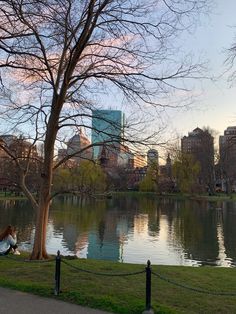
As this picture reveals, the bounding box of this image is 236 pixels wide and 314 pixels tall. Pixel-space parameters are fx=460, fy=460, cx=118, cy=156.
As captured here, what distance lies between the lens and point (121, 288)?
10.2 m

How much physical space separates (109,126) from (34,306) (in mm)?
8709

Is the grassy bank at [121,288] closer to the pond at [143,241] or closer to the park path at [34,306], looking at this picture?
the park path at [34,306]

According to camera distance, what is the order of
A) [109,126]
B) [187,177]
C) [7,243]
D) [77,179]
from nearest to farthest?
[109,126], [7,243], [77,179], [187,177]

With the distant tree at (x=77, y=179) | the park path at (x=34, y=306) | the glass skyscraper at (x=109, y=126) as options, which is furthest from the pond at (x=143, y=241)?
the park path at (x=34, y=306)

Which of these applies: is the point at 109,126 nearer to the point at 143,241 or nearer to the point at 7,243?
the point at 7,243

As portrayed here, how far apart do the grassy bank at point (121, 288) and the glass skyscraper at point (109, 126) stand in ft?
14.9

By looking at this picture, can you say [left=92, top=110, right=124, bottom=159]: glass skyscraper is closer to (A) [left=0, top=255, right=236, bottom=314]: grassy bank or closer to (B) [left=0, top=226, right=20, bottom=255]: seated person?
(A) [left=0, top=255, right=236, bottom=314]: grassy bank

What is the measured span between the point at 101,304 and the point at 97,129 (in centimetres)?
863

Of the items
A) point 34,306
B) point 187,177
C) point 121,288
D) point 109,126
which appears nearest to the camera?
point 34,306

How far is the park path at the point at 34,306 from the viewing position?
7891mm

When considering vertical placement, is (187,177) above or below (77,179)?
above

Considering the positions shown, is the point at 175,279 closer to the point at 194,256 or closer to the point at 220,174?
the point at 194,256

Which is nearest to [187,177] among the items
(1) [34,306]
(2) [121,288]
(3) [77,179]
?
(3) [77,179]

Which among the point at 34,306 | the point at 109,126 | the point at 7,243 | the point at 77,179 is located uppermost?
the point at 109,126
